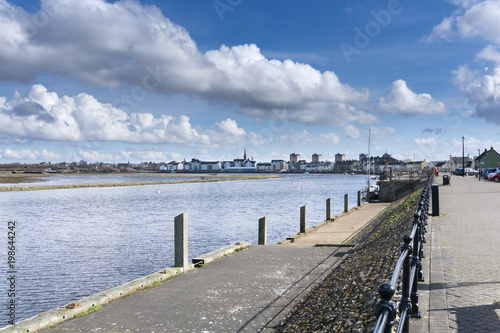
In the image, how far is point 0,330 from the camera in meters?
6.77

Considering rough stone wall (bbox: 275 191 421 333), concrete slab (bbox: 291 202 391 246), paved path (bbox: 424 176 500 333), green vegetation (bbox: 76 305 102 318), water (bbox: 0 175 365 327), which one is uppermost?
paved path (bbox: 424 176 500 333)

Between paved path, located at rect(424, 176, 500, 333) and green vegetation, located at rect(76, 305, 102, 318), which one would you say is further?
green vegetation, located at rect(76, 305, 102, 318)

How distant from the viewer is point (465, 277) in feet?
26.2

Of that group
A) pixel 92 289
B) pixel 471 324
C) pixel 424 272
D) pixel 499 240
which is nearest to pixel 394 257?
pixel 424 272

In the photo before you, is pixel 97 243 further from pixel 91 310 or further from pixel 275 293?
pixel 275 293

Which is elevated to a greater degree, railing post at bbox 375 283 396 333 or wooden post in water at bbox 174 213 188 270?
railing post at bbox 375 283 396 333

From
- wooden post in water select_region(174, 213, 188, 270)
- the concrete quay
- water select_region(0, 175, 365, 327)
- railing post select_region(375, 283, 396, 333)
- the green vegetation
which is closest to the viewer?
railing post select_region(375, 283, 396, 333)

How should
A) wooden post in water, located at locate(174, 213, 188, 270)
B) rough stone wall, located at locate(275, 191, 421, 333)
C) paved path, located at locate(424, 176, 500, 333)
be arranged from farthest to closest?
wooden post in water, located at locate(174, 213, 188, 270), rough stone wall, located at locate(275, 191, 421, 333), paved path, located at locate(424, 176, 500, 333)

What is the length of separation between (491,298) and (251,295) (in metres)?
4.45

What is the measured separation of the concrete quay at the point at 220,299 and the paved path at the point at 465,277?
8.81ft

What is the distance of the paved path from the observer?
5.69 metres

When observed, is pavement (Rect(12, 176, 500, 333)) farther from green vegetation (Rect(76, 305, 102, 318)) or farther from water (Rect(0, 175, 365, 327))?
water (Rect(0, 175, 365, 327))

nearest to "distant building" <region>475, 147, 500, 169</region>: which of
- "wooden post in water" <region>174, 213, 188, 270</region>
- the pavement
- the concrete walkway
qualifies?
the pavement

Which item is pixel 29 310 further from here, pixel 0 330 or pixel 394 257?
pixel 394 257
